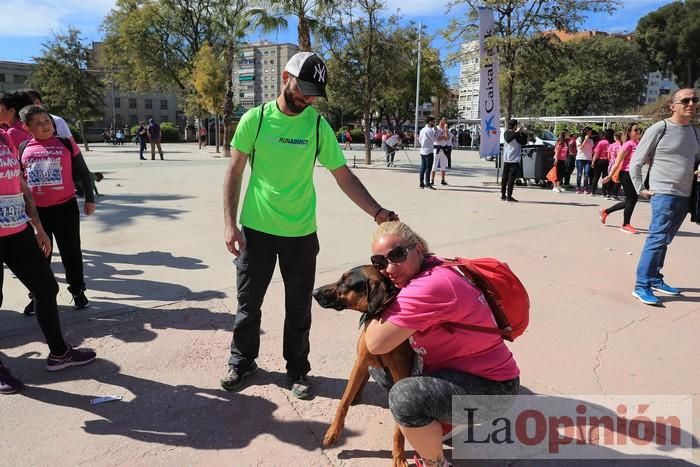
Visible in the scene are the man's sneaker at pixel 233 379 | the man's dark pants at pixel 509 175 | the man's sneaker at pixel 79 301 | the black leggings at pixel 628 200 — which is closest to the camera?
the man's sneaker at pixel 233 379

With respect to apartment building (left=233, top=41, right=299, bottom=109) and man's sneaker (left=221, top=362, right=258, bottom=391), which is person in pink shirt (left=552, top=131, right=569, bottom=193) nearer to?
man's sneaker (left=221, top=362, right=258, bottom=391)

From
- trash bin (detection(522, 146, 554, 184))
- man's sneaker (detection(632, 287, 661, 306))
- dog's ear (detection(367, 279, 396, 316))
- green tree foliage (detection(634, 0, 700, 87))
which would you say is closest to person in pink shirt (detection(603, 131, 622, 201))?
trash bin (detection(522, 146, 554, 184))

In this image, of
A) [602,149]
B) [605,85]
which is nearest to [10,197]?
[602,149]

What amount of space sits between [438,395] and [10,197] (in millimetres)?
2685

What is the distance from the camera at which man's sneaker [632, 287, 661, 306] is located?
453 cm

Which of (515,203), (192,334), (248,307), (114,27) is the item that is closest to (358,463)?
(248,307)

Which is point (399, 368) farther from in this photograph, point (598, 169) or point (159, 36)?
point (159, 36)

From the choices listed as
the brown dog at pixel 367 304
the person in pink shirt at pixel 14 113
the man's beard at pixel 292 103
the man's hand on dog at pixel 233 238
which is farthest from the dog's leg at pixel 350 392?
the person in pink shirt at pixel 14 113

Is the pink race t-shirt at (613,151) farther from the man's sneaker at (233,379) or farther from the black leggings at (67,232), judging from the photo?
the black leggings at (67,232)

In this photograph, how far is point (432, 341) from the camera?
2.11m

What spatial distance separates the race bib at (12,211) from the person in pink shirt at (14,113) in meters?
1.05

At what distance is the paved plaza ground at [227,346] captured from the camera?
247 centimetres

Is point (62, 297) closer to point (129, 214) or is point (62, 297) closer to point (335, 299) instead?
point (335, 299)

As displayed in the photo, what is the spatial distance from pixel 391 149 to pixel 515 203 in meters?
9.88
